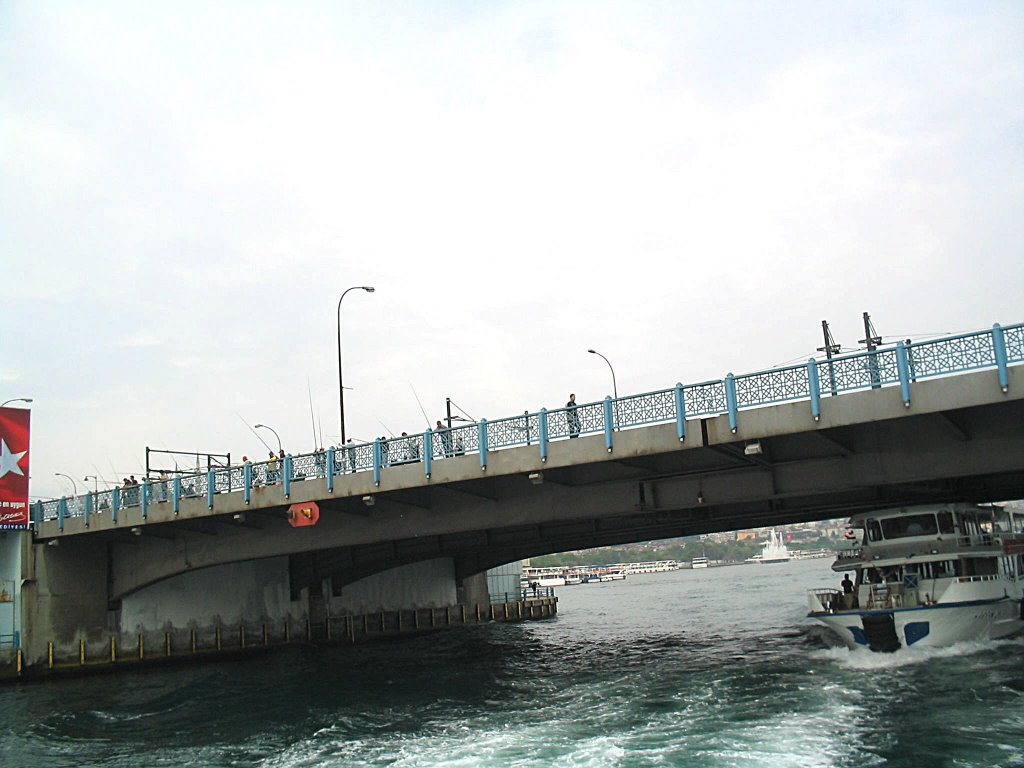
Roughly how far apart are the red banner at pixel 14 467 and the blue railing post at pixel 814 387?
36.0 meters

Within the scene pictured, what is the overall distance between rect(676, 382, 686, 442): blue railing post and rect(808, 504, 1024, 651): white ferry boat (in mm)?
12122

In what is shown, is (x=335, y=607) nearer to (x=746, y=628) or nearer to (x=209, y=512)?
(x=209, y=512)

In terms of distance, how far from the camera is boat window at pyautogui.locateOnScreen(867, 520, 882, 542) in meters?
37.1

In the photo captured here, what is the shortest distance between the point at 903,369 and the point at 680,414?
6348 mm

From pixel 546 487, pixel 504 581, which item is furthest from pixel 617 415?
pixel 504 581

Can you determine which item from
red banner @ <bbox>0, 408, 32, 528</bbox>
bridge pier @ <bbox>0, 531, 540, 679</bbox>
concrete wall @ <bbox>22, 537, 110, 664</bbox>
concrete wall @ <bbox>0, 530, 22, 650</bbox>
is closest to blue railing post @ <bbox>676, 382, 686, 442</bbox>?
bridge pier @ <bbox>0, 531, 540, 679</bbox>

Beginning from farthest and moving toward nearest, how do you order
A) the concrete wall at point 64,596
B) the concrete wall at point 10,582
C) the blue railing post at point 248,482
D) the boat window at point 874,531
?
the concrete wall at point 64,596, the concrete wall at point 10,582, the boat window at point 874,531, the blue railing post at point 248,482

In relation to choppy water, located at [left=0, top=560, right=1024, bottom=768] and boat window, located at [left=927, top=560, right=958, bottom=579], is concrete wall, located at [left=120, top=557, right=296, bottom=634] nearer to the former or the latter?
choppy water, located at [left=0, top=560, right=1024, bottom=768]

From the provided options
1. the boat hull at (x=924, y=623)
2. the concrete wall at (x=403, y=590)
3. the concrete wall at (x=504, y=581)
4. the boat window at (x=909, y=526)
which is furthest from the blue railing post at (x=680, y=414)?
the concrete wall at (x=504, y=581)

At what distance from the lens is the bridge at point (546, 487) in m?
25.5

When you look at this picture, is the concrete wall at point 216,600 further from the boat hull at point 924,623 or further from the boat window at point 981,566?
the boat window at point 981,566

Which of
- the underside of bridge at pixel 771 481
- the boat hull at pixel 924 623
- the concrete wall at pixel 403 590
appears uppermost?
the underside of bridge at pixel 771 481

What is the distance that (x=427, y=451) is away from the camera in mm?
32312

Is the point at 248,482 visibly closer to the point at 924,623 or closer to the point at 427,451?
the point at 427,451
